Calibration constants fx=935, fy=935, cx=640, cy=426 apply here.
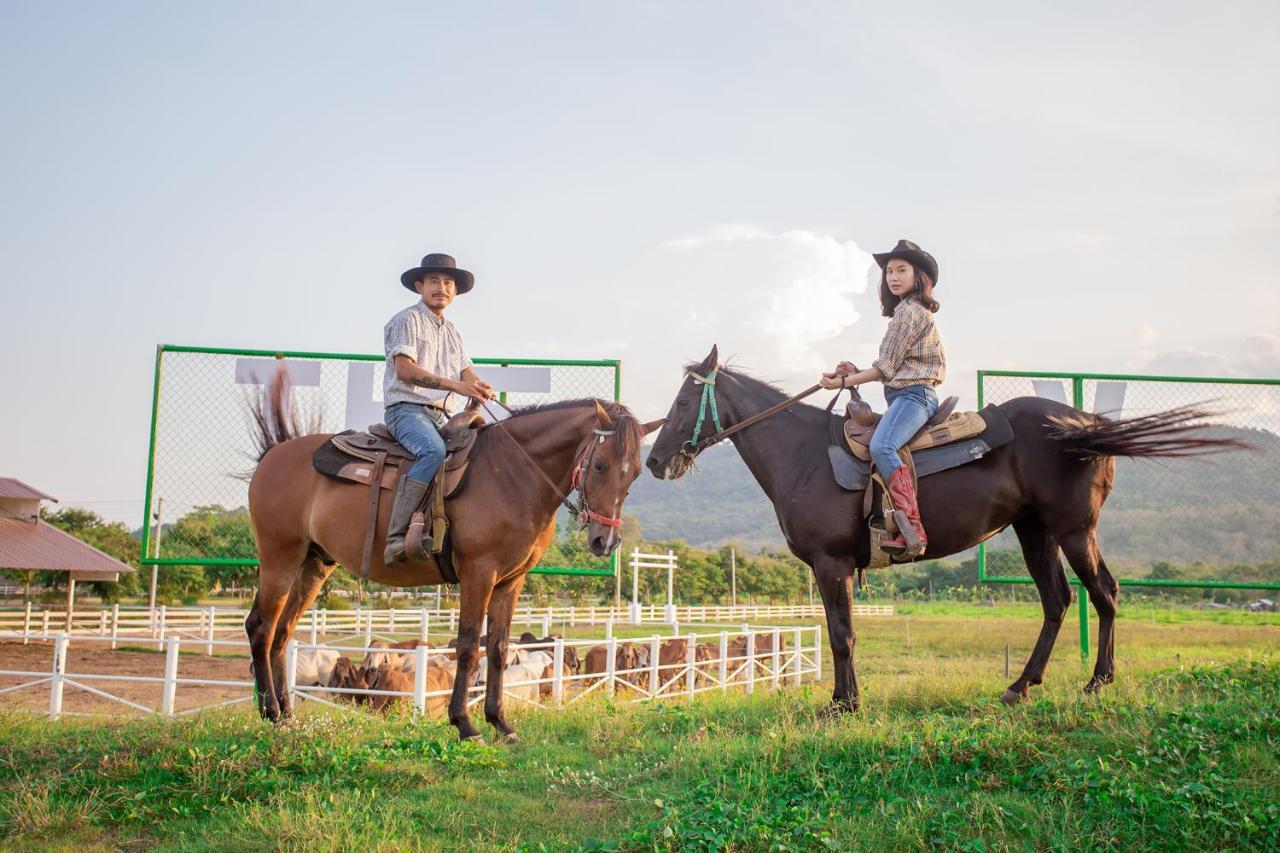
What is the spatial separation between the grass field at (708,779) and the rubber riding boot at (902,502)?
3.90 feet

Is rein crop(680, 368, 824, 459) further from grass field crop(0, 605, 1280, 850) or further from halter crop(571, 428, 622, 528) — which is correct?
grass field crop(0, 605, 1280, 850)

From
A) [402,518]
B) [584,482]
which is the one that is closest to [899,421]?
[584,482]

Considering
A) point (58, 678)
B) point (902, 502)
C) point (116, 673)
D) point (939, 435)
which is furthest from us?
point (116, 673)

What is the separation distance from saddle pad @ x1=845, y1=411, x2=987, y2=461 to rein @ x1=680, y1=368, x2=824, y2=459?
0.59 m


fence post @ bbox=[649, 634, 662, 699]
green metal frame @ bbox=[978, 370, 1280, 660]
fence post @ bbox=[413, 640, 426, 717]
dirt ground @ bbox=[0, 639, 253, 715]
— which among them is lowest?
dirt ground @ bbox=[0, 639, 253, 715]

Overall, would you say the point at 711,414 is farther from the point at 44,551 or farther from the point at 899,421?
the point at 44,551

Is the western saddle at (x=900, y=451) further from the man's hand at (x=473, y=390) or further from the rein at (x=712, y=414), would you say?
the man's hand at (x=473, y=390)

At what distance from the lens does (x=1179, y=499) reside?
1126 cm

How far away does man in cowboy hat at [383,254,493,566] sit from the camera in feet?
23.4

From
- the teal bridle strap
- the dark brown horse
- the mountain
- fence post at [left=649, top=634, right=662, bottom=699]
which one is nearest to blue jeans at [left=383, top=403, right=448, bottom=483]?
the teal bridle strap

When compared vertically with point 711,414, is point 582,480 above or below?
below

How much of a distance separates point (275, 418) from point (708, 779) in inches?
243

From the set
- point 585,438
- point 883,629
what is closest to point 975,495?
point 585,438

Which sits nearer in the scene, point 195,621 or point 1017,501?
point 1017,501
